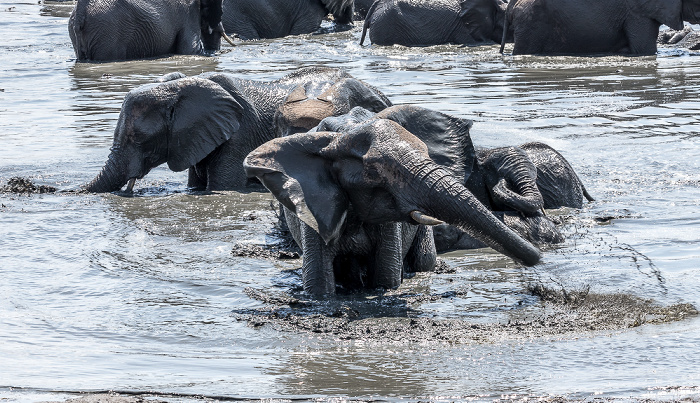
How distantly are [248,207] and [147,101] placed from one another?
4.66 ft

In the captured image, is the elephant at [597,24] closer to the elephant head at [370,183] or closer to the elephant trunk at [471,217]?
the elephant head at [370,183]

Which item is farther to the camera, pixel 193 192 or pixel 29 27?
pixel 29 27

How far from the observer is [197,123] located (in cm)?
982

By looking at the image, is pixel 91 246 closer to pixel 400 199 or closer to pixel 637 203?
pixel 400 199

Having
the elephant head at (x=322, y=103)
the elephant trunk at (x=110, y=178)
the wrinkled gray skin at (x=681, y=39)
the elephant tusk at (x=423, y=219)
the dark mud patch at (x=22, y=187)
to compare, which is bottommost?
the dark mud patch at (x=22, y=187)

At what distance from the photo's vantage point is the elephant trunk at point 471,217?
5.42m

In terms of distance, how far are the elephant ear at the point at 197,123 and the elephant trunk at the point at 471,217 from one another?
462 centimetres

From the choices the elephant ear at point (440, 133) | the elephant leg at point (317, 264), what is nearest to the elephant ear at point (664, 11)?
the elephant ear at point (440, 133)

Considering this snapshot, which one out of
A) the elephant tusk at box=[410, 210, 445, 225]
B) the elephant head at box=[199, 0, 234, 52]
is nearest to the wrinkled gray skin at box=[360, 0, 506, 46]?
the elephant head at box=[199, 0, 234, 52]

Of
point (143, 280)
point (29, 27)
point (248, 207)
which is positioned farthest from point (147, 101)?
point (29, 27)

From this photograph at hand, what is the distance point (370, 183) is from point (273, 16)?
1758 cm

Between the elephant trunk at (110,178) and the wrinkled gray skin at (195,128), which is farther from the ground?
the wrinkled gray skin at (195,128)

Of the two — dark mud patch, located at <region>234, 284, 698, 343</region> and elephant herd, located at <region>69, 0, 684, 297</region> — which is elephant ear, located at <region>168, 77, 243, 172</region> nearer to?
elephant herd, located at <region>69, 0, 684, 297</region>

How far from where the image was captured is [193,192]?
9977 mm
